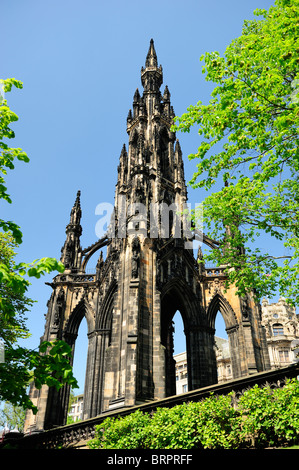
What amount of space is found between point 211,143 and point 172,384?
58.9 feet

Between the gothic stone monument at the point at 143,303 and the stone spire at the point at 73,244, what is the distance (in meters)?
0.08

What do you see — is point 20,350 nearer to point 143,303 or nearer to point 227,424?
point 227,424

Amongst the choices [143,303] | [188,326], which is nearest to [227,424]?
[143,303]

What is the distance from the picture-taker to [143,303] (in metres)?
20.6

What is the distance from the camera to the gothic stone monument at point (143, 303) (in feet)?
63.6

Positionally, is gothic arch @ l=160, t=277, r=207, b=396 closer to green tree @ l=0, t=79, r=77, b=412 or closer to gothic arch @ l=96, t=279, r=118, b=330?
gothic arch @ l=96, t=279, r=118, b=330

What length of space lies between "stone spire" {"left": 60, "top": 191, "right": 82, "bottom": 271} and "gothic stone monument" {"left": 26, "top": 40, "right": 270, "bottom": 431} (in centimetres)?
8

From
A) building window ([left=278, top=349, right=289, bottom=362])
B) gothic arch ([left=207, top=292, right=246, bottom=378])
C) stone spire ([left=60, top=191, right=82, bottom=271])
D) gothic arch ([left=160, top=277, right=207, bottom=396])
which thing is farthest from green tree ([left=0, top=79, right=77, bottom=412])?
building window ([left=278, top=349, right=289, bottom=362])

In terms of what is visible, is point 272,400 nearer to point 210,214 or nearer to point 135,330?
point 210,214

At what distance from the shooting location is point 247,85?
1106cm

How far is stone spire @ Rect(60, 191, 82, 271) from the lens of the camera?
28.2 metres

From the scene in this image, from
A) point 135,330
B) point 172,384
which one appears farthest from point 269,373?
point 172,384

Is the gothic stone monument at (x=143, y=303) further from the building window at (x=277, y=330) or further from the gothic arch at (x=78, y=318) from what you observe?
the building window at (x=277, y=330)
